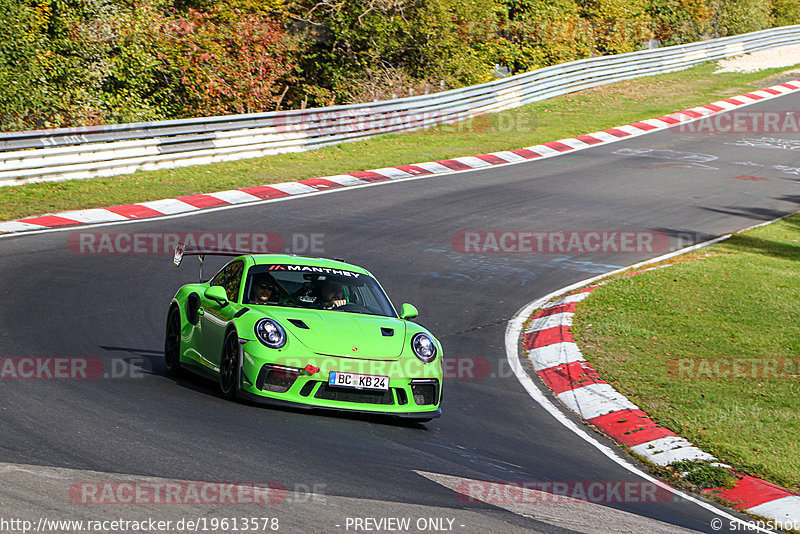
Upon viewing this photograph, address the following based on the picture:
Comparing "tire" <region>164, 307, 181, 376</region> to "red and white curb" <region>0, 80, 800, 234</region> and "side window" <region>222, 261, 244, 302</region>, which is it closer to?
"side window" <region>222, 261, 244, 302</region>

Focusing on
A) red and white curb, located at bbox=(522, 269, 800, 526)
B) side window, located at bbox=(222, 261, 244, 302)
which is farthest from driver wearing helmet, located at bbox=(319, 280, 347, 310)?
red and white curb, located at bbox=(522, 269, 800, 526)

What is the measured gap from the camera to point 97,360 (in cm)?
934

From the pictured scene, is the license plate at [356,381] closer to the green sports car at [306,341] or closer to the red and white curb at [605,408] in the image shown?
the green sports car at [306,341]

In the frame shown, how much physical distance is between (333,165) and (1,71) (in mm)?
7904

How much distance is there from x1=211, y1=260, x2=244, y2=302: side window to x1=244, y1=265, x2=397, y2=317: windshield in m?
0.14

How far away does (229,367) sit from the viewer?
844 cm

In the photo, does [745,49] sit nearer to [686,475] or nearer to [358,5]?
[358,5]

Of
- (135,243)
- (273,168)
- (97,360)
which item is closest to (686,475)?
(97,360)

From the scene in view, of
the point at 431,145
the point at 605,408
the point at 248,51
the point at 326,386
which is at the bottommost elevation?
the point at 605,408

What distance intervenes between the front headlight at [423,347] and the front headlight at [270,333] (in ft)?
3.76

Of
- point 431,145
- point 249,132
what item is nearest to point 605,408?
point 249,132

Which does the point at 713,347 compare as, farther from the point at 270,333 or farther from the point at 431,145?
the point at 431,145

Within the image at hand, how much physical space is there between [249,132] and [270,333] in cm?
1607

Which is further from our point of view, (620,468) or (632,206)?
(632,206)
